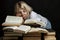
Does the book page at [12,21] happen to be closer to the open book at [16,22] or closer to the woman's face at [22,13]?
the open book at [16,22]

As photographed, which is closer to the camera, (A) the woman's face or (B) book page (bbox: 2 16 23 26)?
(B) book page (bbox: 2 16 23 26)

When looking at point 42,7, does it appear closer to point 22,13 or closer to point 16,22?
point 22,13

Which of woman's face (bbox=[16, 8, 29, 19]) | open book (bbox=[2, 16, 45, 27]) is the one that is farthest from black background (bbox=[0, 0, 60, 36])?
open book (bbox=[2, 16, 45, 27])

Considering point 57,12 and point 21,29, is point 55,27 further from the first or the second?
point 21,29

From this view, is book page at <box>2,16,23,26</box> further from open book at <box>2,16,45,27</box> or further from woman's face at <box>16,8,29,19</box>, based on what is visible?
woman's face at <box>16,8,29,19</box>

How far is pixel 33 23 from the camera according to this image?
4.72ft

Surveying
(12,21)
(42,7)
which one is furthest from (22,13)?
(42,7)

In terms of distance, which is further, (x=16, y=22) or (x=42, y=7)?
(x=42, y=7)

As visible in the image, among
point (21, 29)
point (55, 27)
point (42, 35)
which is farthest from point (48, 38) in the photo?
point (55, 27)

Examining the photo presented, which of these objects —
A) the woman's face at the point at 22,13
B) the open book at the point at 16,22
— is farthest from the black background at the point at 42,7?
the open book at the point at 16,22

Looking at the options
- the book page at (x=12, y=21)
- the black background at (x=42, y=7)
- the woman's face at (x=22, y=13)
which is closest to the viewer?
the book page at (x=12, y=21)

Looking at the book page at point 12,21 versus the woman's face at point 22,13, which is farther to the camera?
the woman's face at point 22,13

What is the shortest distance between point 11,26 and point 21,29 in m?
0.12

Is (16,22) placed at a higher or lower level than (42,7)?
lower
